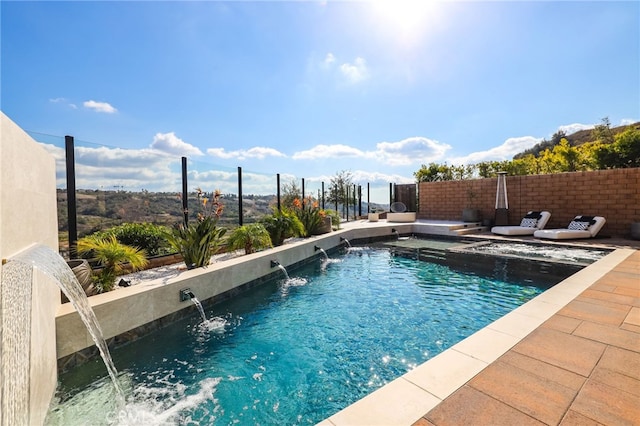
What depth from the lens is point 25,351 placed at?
159 cm

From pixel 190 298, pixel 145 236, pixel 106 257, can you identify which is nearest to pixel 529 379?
pixel 190 298

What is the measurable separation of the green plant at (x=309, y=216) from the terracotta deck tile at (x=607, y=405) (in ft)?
24.0

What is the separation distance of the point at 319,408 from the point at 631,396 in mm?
2079

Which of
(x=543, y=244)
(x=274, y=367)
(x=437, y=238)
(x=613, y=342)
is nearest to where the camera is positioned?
(x=613, y=342)

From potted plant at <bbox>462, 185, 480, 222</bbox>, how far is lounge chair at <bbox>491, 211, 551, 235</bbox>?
6.71ft

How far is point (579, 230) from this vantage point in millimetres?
9164

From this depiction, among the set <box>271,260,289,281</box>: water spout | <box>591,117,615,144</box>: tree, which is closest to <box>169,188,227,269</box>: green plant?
<box>271,260,289,281</box>: water spout

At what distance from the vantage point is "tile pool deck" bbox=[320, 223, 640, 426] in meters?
1.62

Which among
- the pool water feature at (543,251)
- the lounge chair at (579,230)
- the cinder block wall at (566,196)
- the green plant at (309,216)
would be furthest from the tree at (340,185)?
the lounge chair at (579,230)

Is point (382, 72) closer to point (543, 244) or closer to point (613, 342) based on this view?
point (543, 244)

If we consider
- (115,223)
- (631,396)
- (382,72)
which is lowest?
(631,396)

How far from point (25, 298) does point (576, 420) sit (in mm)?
3244

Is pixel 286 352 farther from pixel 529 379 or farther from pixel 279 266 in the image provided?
pixel 279 266

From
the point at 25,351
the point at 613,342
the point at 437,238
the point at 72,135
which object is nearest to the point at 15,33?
the point at 72,135
